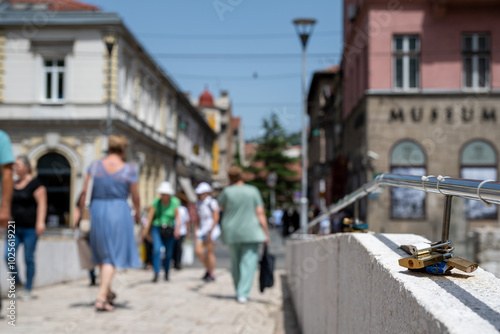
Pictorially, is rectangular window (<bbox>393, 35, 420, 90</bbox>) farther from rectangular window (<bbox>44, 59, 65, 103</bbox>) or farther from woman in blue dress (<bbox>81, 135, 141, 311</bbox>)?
woman in blue dress (<bbox>81, 135, 141, 311</bbox>)

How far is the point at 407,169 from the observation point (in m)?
23.3

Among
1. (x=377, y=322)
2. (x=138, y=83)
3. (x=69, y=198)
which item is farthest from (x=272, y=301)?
(x=138, y=83)

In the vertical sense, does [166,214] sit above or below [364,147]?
below

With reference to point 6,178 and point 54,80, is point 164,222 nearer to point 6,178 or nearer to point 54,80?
point 6,178

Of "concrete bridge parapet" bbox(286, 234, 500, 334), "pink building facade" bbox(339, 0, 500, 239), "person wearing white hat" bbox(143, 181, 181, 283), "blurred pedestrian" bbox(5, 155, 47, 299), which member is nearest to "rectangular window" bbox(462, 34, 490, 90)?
"pink building facade" bbox(339, 0, 500, 239)

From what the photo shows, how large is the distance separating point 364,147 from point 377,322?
873 inches

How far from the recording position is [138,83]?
3362 cm

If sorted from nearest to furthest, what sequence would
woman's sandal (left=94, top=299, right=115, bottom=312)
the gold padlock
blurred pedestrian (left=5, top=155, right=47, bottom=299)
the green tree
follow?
the gold padlock → woman's sandal (left=94, top=299, right=115, bottom=312) → blurred pedestrian (left=5, top=155, right=47, bottom=299) → the green tree

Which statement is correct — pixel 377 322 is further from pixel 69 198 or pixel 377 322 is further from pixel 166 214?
pixel 69 198

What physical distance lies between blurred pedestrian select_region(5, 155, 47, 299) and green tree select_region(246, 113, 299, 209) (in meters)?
63.4

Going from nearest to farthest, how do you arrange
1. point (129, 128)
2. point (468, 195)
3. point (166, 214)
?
point (468, 195), point (166, 214), point (129, 128)

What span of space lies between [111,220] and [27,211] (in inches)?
51.8

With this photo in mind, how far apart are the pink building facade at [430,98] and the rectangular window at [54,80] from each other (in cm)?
1347

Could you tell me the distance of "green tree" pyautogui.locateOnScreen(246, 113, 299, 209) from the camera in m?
71.6
